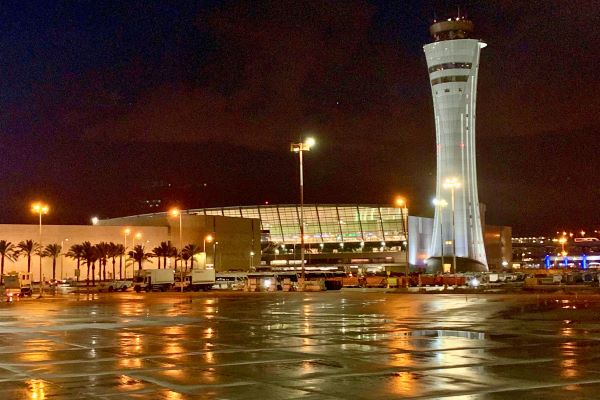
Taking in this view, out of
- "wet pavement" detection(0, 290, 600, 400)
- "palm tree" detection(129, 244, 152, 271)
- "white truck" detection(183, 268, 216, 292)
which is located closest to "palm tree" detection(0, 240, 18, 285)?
"palm tree" detection(129, 244, 152, 271)

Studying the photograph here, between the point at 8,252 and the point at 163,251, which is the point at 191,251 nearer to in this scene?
the point at 163,251

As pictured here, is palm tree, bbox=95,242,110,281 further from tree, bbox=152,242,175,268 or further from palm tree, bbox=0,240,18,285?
palm tree, bbox=0,240,18,285

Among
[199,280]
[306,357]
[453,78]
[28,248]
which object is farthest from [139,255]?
[306,357]

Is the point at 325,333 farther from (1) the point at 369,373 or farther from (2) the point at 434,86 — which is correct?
(2) the point at 434,86

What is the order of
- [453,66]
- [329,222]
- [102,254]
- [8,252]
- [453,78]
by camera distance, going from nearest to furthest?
1. [8,252]
2. [102,254]
3. [453,78]
4. [453,66]
5. [329,222]

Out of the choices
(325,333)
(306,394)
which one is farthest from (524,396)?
(325,333)

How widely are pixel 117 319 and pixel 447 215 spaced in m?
106

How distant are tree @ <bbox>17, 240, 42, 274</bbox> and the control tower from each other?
6177cm

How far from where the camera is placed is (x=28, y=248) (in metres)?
111

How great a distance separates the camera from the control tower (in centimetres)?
12719

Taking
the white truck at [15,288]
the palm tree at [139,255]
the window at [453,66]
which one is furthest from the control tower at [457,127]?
the white truck at [15,288]

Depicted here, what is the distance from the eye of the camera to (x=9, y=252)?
115 meters

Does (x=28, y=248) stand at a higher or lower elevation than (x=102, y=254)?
higher

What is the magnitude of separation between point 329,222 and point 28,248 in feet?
274
